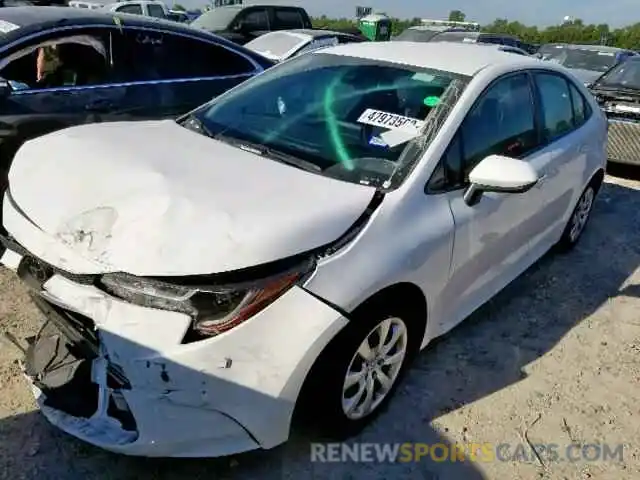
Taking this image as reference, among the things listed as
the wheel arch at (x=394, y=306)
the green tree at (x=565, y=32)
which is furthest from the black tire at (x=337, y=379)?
the green tree at (x=565, y=32)

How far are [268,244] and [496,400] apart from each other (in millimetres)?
1592

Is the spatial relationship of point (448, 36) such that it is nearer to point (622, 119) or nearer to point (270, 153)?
point (622, 119)

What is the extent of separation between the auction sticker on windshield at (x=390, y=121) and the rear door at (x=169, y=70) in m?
2.28

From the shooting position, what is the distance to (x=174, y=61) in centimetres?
474

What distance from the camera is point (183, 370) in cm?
189

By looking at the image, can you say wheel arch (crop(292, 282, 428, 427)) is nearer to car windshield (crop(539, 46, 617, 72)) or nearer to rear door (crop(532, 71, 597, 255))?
rear door (crop(532, 71, 597, 255))

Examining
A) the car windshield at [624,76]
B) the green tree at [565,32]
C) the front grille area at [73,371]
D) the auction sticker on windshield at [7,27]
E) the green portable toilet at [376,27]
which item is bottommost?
the green tree at [565,32]

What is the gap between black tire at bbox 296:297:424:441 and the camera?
2170 millimetres

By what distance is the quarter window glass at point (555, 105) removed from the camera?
3562 mm

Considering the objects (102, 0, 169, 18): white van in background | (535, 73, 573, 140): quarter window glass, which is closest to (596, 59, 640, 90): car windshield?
(535, 73, 573, 140): quarter window glass

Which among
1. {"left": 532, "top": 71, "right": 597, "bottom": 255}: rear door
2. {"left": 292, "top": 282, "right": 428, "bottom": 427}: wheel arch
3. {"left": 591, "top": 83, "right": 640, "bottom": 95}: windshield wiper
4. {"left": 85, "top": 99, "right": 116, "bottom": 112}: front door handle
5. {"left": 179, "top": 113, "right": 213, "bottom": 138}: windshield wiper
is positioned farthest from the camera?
{"left": 591, "top": 83, "right": 640, "bottom": 95}: windshield wiper

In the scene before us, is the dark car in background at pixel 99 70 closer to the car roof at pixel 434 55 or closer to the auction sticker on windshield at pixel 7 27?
the auction sticker on windshield at pixel 7 27

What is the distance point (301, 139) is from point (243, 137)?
0.97ft

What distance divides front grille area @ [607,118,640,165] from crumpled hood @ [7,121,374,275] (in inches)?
218
